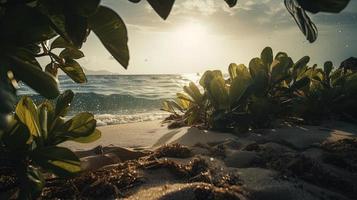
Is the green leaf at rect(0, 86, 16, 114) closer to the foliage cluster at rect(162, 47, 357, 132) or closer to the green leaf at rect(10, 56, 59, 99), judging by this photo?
the green leaf at rect(10, 56, 59, 99)

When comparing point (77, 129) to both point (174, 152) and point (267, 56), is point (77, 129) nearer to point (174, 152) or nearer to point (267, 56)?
point (174, 152)

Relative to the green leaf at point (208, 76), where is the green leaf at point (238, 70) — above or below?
above

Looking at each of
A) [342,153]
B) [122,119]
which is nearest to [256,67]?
[342,153]

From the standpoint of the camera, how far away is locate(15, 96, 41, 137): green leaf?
1.62 meters

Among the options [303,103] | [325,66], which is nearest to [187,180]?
[303,103]

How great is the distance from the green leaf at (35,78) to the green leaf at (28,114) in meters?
0.85

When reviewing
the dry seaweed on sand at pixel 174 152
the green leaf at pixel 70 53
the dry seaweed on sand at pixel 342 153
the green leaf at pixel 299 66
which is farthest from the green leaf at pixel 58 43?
the green leaf at pixel 299 66

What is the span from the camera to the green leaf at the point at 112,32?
84cm

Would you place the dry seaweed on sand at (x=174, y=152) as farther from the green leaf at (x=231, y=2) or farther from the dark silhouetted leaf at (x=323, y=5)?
the dark silhouetted leaf at (x=323, y=5)

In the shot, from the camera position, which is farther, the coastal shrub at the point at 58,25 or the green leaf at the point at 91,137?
the green leaf at the point at 91,137

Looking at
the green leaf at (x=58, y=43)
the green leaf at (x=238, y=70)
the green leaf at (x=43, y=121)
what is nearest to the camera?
the green leaf at (x=58, y=43)

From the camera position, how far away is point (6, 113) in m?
0.52

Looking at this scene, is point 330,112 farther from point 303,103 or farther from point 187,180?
point 187,180

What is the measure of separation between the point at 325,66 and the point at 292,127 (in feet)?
4.44
